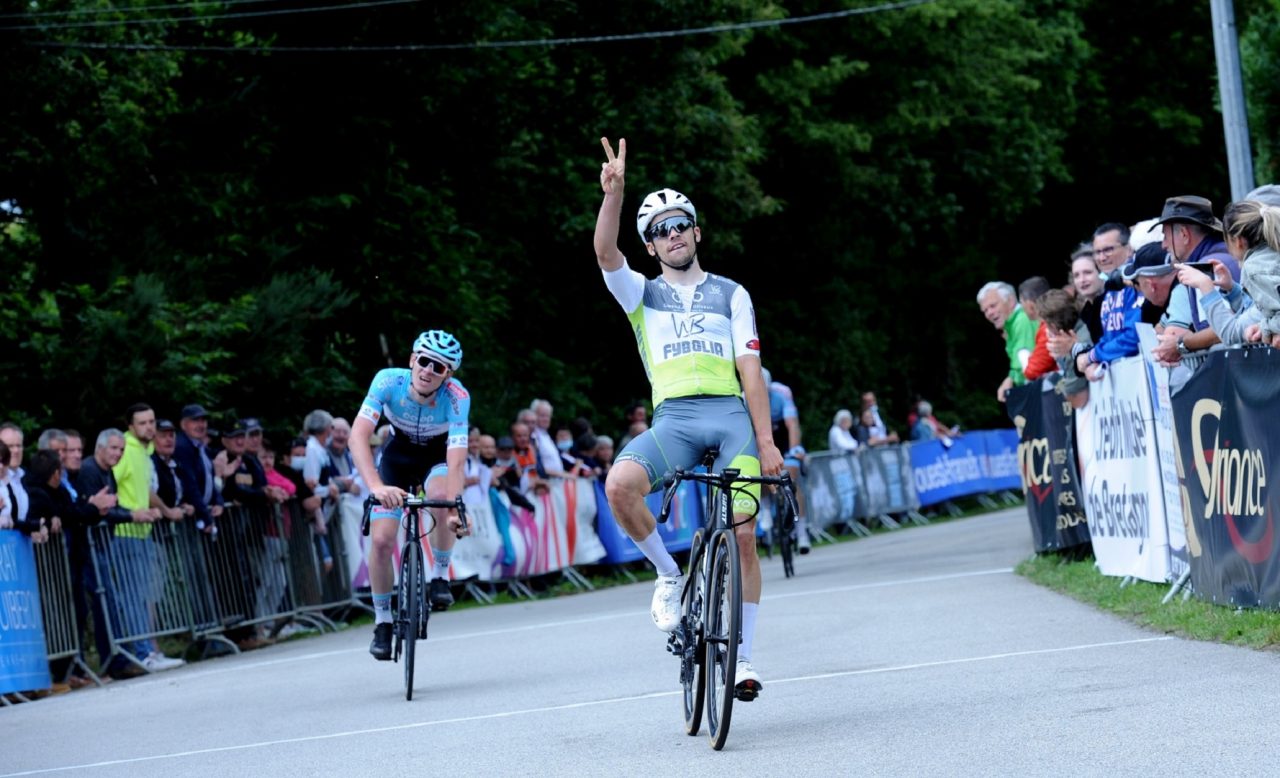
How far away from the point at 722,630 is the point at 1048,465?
8.44m

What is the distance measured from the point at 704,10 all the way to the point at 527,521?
1256 cm

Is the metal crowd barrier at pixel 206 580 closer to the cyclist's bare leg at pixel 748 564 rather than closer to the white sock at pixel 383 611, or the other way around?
the white sock at pixel 383 611

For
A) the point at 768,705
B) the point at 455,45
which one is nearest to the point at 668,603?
the point at 768,705

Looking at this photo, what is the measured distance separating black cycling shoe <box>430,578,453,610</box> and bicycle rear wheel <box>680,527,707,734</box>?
3.80 meters

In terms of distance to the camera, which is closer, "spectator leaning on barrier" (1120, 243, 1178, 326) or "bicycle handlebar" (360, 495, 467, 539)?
"spectator leaning on barrier" (1120, 243, 1178, 326)

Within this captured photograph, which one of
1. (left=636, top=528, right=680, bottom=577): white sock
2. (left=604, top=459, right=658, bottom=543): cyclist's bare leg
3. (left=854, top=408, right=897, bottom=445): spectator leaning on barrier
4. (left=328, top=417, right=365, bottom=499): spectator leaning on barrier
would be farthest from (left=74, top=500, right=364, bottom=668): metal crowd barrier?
(left=854, top=408, right=897, bottom=445): spectator leaning on barrier

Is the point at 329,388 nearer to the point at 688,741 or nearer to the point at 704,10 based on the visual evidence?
the point at 704,10

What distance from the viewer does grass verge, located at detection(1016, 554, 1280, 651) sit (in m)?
10.0

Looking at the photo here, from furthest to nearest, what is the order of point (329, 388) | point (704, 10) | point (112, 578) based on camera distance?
point (704, 10), point (329, 388), point (112, 578)

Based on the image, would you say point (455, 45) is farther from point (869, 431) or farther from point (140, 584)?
point (140, 584)

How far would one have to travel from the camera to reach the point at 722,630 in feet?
27.7

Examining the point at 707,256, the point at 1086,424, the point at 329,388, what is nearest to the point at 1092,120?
the point at 707,256

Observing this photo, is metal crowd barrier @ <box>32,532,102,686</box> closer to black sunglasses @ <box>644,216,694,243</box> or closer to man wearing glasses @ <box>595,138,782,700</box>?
man wearing glasses @ <box>595,138,782,700</box>

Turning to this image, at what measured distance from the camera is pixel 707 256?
36.4 m
